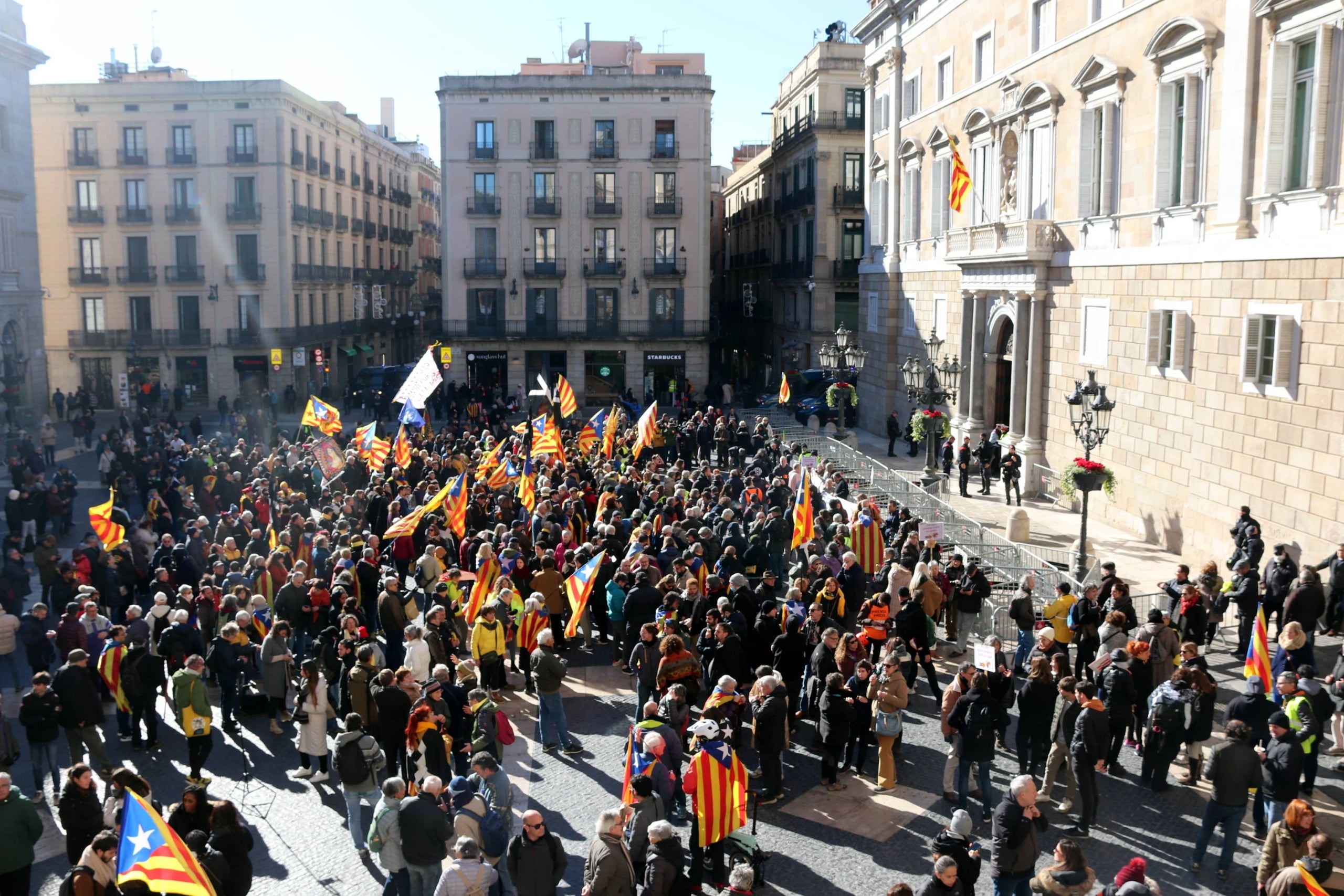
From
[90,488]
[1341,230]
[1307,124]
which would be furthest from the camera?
[90,488]

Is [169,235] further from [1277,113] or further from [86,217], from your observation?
[1277,113]

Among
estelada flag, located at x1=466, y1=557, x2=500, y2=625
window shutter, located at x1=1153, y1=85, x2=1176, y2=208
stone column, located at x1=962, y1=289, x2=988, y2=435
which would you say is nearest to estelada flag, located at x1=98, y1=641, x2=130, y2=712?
estelada flag, located at x1=466, y1=557, x2=500, y2=625

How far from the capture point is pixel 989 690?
11359mm

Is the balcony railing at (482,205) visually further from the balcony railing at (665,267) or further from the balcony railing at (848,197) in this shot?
the balcony railing at (848,197)

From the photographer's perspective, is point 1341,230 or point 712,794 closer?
point 712,794

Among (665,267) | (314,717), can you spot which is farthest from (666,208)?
(314,717)

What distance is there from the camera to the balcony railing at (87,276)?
51.5 m

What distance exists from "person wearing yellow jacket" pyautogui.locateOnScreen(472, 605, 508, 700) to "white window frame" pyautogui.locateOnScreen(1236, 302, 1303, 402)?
42.8ft

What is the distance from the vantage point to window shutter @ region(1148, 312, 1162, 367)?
22.3m

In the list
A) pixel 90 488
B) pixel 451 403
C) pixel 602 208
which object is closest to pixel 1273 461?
pixel 90 488

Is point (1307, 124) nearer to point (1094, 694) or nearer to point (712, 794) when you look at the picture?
point (1094, 694)

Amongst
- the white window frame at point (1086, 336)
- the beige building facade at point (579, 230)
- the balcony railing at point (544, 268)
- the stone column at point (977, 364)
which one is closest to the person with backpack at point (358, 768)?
the white window frame at point (1086, 336)

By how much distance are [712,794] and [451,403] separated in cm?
3674

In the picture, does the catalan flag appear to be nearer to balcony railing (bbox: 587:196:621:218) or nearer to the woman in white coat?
the woman in white coat
